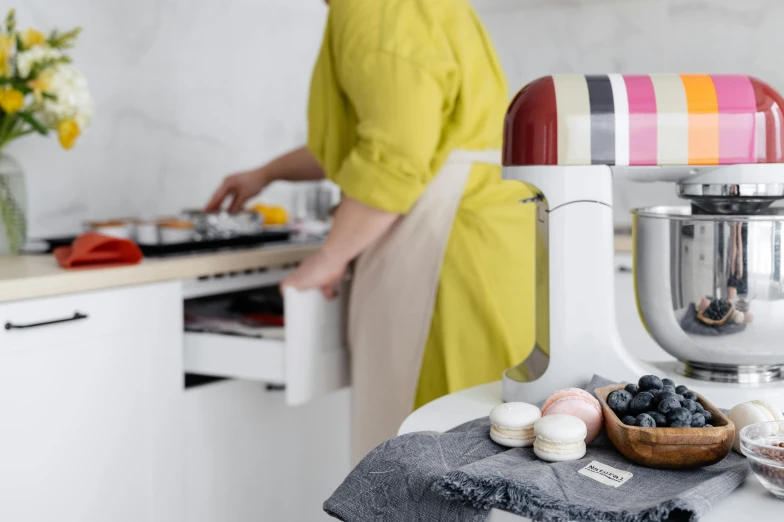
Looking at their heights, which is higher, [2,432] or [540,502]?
[540,502]

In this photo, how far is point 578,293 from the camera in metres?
0.99

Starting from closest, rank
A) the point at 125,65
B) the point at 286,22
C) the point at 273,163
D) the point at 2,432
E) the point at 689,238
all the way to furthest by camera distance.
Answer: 1. the point at 689,238
2. the point at 2,432
3. the point at 273,163
4. the point at 125,65
5. the point at 286,22

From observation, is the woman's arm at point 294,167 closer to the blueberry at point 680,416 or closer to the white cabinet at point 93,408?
the white cabinet at point 93,408

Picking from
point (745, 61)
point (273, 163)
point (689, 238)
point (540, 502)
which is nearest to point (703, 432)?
point (540, 502)

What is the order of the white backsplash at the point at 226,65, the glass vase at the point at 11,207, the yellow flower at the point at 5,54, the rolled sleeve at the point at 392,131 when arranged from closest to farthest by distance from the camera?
the rolled sleeve at the point at 392,131 → the yellow flower at the point at 5,54 → the glass vase at the point at 11,207 → the white backsplash at the point at 226,65

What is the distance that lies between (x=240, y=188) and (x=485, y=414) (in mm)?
1254

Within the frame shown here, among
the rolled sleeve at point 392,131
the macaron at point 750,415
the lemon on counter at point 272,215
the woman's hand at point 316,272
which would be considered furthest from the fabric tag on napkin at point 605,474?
the lemon on counter at point 272,215

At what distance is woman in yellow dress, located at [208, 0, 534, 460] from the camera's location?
1506 mm

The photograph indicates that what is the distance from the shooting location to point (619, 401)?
792mm

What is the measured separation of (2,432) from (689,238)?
1111 millimetres

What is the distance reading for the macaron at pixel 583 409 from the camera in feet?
2.58

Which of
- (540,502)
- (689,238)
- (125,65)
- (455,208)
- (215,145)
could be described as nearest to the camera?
(540,502)

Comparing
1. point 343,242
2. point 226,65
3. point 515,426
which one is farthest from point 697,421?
point 226,65

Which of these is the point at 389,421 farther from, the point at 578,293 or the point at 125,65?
the point at 125,65
